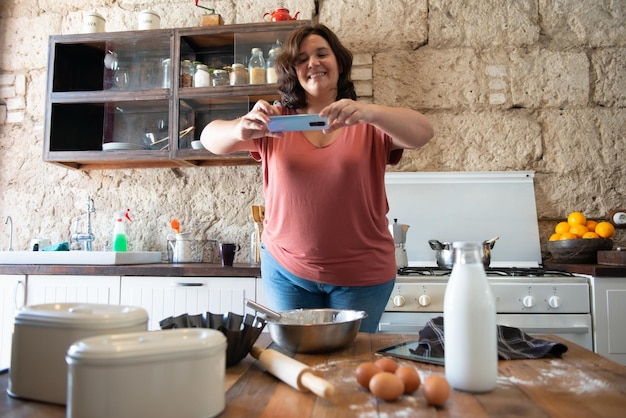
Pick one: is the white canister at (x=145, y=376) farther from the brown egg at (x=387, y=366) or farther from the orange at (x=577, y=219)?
the orange at (x=577, y=219)

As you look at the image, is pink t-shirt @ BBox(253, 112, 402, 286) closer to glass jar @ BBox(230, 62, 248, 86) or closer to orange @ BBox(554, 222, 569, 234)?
glass jar @ BBox(230, 62, 248, 86)

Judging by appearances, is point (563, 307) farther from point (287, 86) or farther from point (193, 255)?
point (193, 255)

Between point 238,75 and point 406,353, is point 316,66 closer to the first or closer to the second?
point 406,353

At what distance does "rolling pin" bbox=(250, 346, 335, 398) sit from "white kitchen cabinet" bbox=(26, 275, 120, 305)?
1584mm

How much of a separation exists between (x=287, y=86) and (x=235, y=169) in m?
1.33

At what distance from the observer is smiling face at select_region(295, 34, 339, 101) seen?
138 centimetres

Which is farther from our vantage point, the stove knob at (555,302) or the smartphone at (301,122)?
the stove knob at (555,302)

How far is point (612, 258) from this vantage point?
2.02m

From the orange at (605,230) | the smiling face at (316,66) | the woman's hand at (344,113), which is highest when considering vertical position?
the smiling face at (316,66)

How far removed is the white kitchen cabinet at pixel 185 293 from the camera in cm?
210

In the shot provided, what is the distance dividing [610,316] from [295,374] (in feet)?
5.69

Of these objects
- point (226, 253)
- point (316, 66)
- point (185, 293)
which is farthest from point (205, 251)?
point (316, 66)

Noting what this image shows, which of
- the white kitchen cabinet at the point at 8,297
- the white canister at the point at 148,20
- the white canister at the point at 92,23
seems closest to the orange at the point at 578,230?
the white canister at the point at 148,20

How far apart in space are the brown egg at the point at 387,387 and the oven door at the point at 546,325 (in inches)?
51.2
